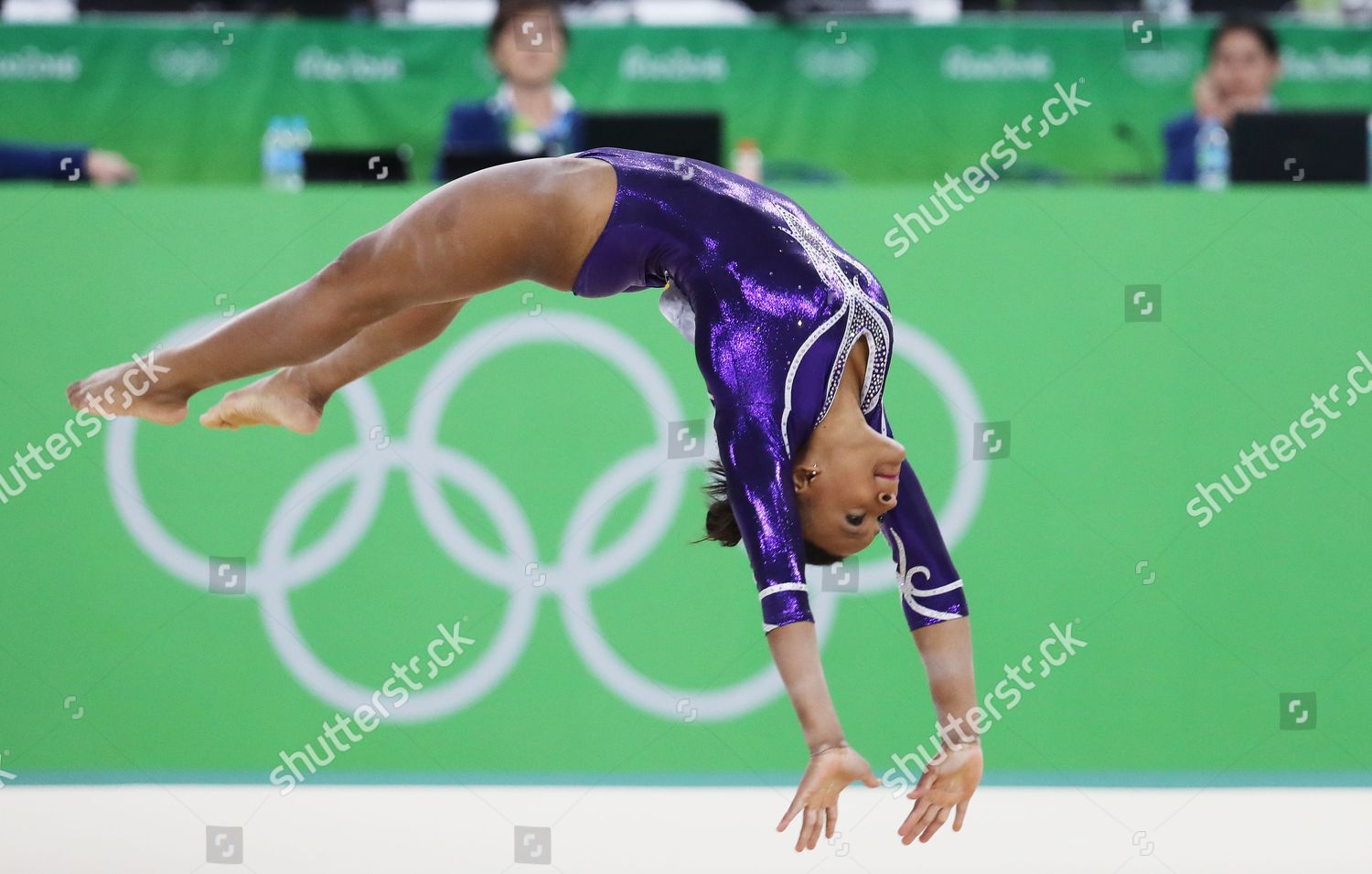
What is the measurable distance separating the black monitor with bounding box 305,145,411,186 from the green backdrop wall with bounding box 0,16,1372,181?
54.6 inches

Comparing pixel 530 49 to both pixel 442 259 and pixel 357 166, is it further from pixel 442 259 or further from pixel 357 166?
pixel 442 259

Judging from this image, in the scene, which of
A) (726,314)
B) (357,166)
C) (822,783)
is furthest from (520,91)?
(822,783)

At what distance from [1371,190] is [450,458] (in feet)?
10.5

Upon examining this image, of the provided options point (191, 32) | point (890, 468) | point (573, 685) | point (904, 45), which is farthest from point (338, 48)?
point (890, 468)

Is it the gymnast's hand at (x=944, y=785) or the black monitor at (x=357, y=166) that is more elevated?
the black monitor at (x=357, y=166)

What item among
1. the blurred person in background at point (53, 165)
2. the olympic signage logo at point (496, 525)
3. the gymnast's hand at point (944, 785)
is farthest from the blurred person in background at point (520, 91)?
the gymnast's hand at point (944, 785)

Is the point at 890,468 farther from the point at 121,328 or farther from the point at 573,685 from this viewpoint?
the point at 121,328

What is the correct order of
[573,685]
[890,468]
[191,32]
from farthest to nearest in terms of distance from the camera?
[191,32] < [573,685] < [890,468]

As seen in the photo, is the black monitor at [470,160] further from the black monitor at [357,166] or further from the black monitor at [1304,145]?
the black monitor at [1304,145]

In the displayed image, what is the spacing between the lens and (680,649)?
16.0ft

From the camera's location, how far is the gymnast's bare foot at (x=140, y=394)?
11.4 ft

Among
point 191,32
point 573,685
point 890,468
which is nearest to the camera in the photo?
point 890,468

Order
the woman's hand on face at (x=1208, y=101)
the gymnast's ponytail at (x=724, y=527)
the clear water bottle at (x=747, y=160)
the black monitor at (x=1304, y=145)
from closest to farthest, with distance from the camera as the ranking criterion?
the gymnast's ponytail at (x=724, y=527) < the black monitor at (x=1304, y=145) < the clear water bottle at (x=747, y=160) < the woman's hand on face at (x=1208, y=101)

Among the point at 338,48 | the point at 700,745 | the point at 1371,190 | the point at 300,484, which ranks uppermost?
the point at 338,48
